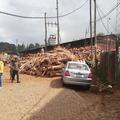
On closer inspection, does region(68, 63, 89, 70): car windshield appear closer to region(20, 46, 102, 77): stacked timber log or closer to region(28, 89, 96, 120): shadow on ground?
region(20, 46, 102, 77): stacked timber log

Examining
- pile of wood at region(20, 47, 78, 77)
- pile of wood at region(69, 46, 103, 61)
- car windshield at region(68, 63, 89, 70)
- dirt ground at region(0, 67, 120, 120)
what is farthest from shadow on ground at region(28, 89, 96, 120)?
pile of wood at region(69, 46, 103, 61)

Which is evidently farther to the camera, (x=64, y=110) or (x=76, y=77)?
(x=76, y=77)

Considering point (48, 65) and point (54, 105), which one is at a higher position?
point (48, 65)

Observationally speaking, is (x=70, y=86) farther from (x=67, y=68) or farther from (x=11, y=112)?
(x=11, y=112)

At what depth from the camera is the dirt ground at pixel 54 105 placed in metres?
16.0

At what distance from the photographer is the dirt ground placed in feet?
52.4

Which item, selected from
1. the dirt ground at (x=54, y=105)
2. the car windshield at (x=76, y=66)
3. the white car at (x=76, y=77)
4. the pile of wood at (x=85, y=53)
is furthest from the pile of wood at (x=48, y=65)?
the dirt ground at (x=54, y=105)

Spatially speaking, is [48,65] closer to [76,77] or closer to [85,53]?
[76,77]

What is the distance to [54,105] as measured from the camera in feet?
61.1

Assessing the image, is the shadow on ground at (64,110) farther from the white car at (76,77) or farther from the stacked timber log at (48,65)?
the stacked timber log at (48,65)

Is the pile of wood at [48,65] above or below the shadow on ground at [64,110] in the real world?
above

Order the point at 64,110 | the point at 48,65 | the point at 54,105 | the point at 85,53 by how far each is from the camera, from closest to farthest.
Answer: the point at 64,110 < the point at 54,105 < the point at 48,65 < the point at 85,53

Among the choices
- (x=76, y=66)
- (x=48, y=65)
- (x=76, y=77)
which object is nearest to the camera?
(x=76, y=77)

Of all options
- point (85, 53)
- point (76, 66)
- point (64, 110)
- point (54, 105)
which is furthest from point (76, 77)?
point (85, 53)
